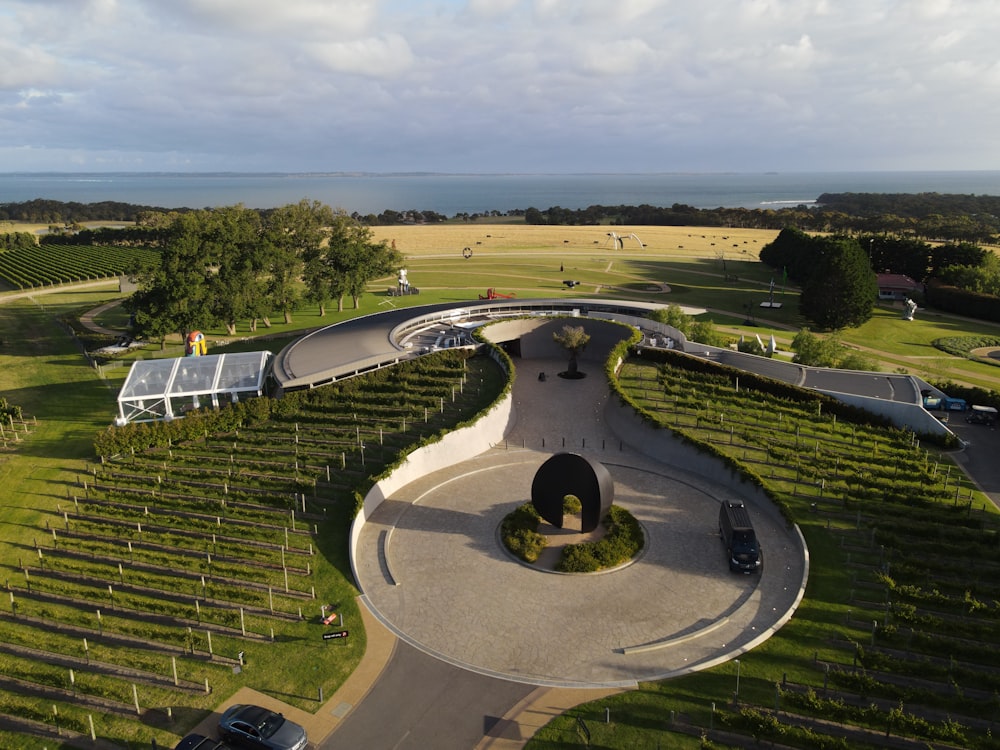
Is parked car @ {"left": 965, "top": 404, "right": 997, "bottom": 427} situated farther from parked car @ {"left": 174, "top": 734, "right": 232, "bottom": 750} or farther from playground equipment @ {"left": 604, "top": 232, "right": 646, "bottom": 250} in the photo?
playground equipment @ {"left": 604, "top": 232, "right": 646, "bottom": 250}

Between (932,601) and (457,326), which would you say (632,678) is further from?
(457,326)

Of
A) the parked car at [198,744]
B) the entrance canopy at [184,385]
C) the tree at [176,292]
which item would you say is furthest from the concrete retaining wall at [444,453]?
the tree at [176,292]

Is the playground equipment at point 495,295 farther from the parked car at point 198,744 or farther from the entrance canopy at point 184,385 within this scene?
the parked car at point 198,744

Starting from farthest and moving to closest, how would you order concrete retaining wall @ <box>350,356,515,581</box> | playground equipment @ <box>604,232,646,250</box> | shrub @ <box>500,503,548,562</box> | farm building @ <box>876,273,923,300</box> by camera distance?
playground equipment @ <box>604,232,646,250</box>, farm building @ <box>876,273,923,300</box>, concrete retaining wall @ <box>350,356,515,581</box>, shrub @ <box>500,503,548,562</box>

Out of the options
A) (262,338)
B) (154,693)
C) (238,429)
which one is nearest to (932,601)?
(154,693)

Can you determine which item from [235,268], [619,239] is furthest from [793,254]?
[235,268]

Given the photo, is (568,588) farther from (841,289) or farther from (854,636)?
(841,289)

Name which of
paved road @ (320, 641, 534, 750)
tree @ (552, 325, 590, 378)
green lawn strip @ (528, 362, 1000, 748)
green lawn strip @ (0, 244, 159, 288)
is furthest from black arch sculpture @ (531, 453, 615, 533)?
green lawn strip @ (0, 244, 159, 288)
